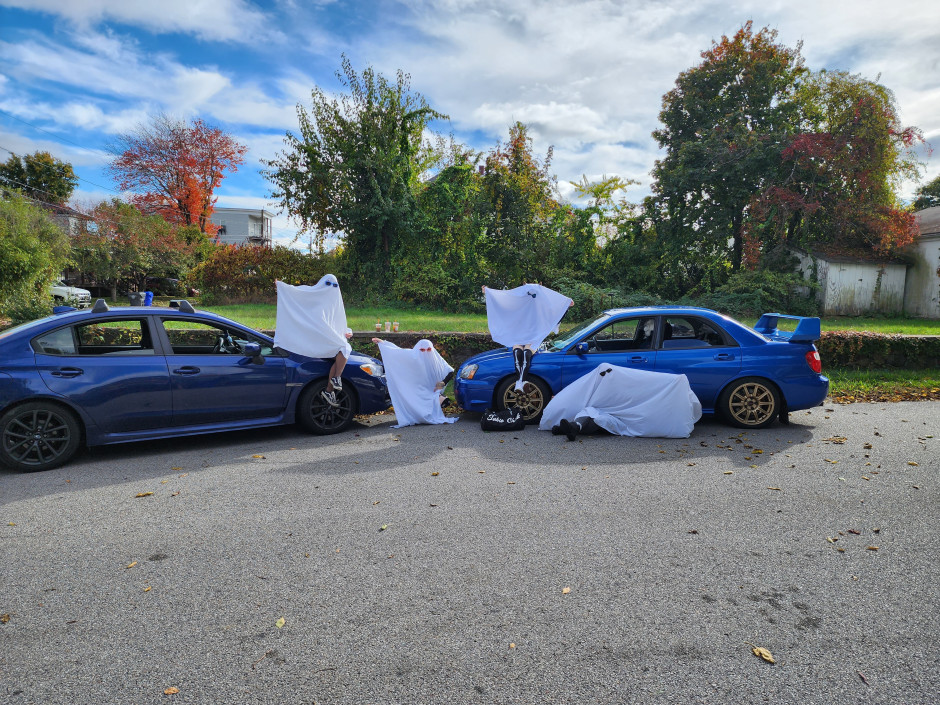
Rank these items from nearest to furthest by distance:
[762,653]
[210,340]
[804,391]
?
1. [762,653]
2. [210,340]
3. [804,391]

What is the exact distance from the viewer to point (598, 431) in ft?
23.0

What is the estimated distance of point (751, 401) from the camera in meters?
7.22

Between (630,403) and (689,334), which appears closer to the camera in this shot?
(630,403)

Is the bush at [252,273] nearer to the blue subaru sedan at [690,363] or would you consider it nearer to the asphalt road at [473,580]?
the blue subaru sedan at [690,363]

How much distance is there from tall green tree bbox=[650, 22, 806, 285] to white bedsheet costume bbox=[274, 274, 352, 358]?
62.3 feet

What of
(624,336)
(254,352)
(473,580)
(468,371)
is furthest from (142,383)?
(624,336)

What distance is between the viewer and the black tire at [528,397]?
24.5 feet

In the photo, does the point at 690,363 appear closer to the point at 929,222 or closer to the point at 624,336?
the point at 624,336

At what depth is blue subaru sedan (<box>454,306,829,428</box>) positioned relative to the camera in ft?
23.6

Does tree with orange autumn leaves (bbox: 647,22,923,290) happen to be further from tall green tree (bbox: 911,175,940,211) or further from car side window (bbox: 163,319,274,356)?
tall green tree (bbox: 911,175,940,211)

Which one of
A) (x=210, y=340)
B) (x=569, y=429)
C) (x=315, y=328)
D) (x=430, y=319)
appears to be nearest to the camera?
(x=569, y=429)

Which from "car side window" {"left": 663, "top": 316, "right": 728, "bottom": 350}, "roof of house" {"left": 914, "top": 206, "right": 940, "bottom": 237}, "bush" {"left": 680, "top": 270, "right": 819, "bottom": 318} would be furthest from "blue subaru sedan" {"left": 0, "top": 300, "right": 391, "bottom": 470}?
"roof of house" {"left": 914, "top": 206, "right": 940, "bottom": 237}

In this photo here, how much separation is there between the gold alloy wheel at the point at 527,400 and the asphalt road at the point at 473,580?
1.66 meters

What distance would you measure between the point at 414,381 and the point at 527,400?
1555 mm
